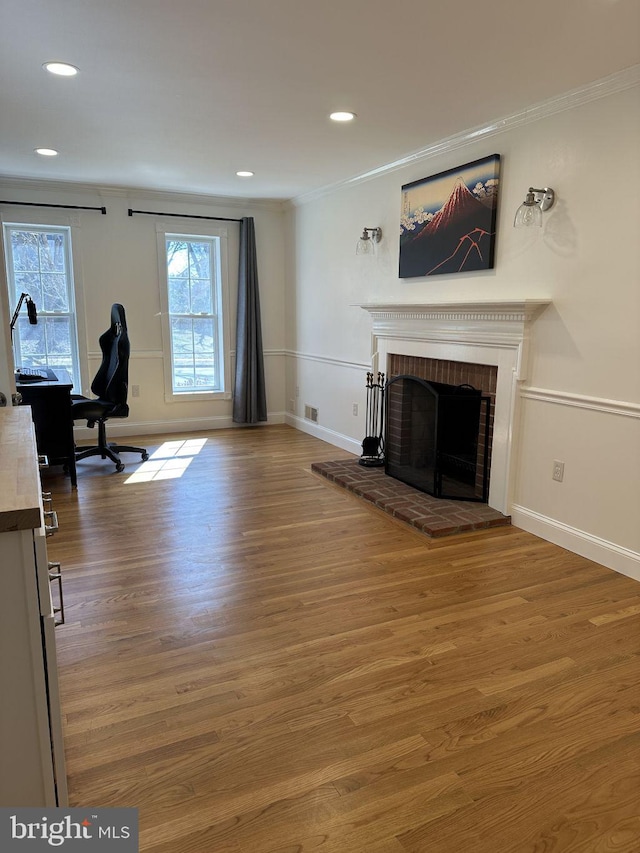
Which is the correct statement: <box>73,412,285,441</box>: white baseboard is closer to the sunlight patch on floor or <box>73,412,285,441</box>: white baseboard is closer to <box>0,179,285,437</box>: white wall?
<box>0,179,285,437</box>: white wall

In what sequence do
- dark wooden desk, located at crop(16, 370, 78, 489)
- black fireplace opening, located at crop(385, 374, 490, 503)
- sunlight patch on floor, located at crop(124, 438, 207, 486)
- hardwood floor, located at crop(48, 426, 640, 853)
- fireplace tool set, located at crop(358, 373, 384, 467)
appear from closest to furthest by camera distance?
1. hardwood floor, located at crop(48, 426, 640, 853)
2. black fireplace opening, located at crop(385, 374, 490, 503)
3. dark wooden desk, located at crop(16, 370, 78, 489)
4. sunlight patch on floor, located at crop(124, 438, 207, 486)
5. fireplace tool set, located at crop(358, 373, 384, 467)

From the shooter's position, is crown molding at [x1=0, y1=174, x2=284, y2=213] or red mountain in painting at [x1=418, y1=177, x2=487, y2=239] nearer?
red mountain in painting at [x1=418, y1=177, x2=487, y2=239]

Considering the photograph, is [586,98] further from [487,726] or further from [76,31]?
[487,726]

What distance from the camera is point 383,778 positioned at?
1653mm

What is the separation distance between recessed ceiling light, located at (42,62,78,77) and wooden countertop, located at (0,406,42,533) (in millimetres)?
1808

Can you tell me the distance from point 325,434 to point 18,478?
15.5ft

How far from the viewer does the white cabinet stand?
1.15 meters

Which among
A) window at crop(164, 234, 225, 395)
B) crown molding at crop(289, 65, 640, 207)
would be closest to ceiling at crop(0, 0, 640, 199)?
crown molding at crop(289, 65, 640, 207)

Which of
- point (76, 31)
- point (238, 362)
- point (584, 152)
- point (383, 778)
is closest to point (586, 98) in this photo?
point (584, 152)

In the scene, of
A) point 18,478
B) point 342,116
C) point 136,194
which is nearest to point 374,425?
point 342,116

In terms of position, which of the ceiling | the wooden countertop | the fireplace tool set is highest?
the ceiling

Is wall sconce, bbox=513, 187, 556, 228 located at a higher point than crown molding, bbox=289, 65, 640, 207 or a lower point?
lower

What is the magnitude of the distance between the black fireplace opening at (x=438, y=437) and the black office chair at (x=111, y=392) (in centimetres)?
217

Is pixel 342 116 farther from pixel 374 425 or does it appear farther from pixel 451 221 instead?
pixel 374 425
